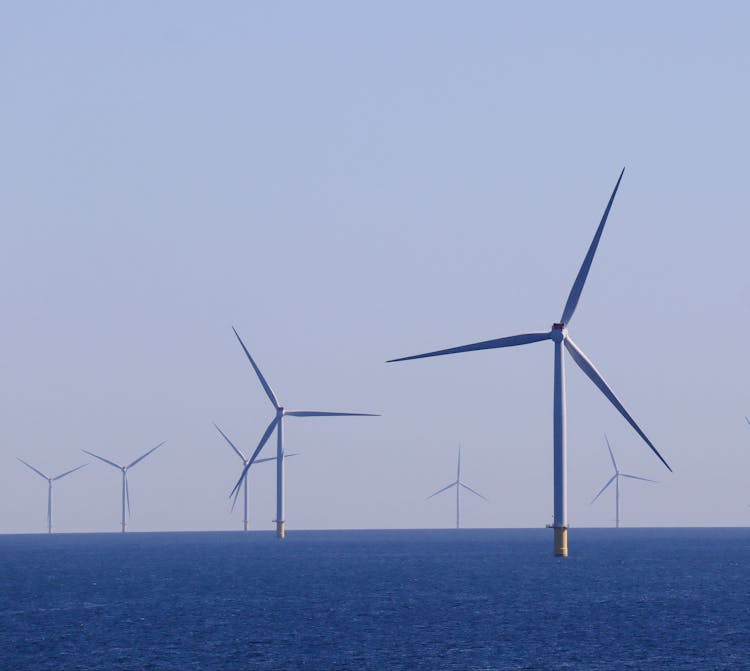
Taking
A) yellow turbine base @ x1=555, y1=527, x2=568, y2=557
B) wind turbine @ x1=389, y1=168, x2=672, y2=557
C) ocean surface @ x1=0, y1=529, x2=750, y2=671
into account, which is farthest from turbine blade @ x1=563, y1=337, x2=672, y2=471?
yellow turbine base @ x1=555, y1=527, x2=568, y2=557

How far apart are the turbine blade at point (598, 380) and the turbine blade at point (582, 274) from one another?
245 cm

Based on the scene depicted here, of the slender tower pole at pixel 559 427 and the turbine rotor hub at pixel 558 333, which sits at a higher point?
the turbine rotor hub at pixel 558 333

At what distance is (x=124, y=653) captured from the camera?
3447 inches

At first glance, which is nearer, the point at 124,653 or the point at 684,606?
the point at 124,653

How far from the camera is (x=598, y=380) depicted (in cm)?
12962

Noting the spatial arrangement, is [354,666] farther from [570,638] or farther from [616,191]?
[616,191]

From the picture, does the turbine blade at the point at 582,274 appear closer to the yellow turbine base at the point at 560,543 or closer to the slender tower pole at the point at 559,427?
the slender tower pole at the point at 559,427

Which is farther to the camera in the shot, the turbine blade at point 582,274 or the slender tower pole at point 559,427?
the slender tower pole at point 559,427

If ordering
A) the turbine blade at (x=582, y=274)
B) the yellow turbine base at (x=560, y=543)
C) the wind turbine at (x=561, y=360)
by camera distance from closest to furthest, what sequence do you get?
1. the turbine blade at (x=582, y=274)
2. the wind turbine at (x=561, y=360)
3. the yellow turbine base at (x=560, y=543)

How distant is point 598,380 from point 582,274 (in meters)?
A: 9.39

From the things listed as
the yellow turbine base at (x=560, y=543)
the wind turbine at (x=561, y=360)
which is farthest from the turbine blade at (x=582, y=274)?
the yellow turbine base at (x=560, y=543)

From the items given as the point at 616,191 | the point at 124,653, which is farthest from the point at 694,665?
the point at 616,191

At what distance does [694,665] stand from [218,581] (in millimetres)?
92195

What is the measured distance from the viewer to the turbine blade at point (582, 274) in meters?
124
